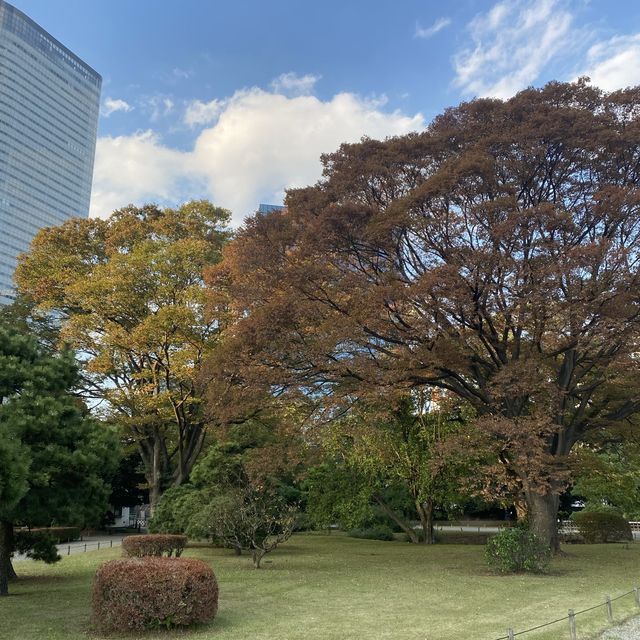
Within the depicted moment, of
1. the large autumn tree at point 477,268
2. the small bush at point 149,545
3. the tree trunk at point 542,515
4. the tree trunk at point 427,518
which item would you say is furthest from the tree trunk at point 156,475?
the tree trunk at point 542,515

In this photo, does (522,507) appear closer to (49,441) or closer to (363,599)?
(363,599)

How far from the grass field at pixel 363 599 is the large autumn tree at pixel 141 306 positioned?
753 centimetres

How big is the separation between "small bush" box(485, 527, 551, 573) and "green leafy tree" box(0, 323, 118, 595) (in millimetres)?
10206

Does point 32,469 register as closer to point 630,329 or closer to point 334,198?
point 334,198

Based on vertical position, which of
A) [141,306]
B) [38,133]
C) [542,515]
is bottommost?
[542,515]

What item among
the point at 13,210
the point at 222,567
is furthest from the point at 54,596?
the point at 13,210

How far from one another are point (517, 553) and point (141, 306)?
17.2m

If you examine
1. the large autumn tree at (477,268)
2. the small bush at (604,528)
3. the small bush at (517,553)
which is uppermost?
the large autumn tree at (477,268)

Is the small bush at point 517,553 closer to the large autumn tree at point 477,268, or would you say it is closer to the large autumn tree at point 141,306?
the large autumn tree at point 477,268

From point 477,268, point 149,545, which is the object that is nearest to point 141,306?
point 149,545

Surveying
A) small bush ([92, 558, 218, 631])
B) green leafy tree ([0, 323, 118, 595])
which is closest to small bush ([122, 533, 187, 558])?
green leafy tree ([0, 323, 118, 595])

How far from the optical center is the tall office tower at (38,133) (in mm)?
116875

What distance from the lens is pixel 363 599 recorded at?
1141 cm

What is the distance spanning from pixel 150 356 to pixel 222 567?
1074 centimetres
